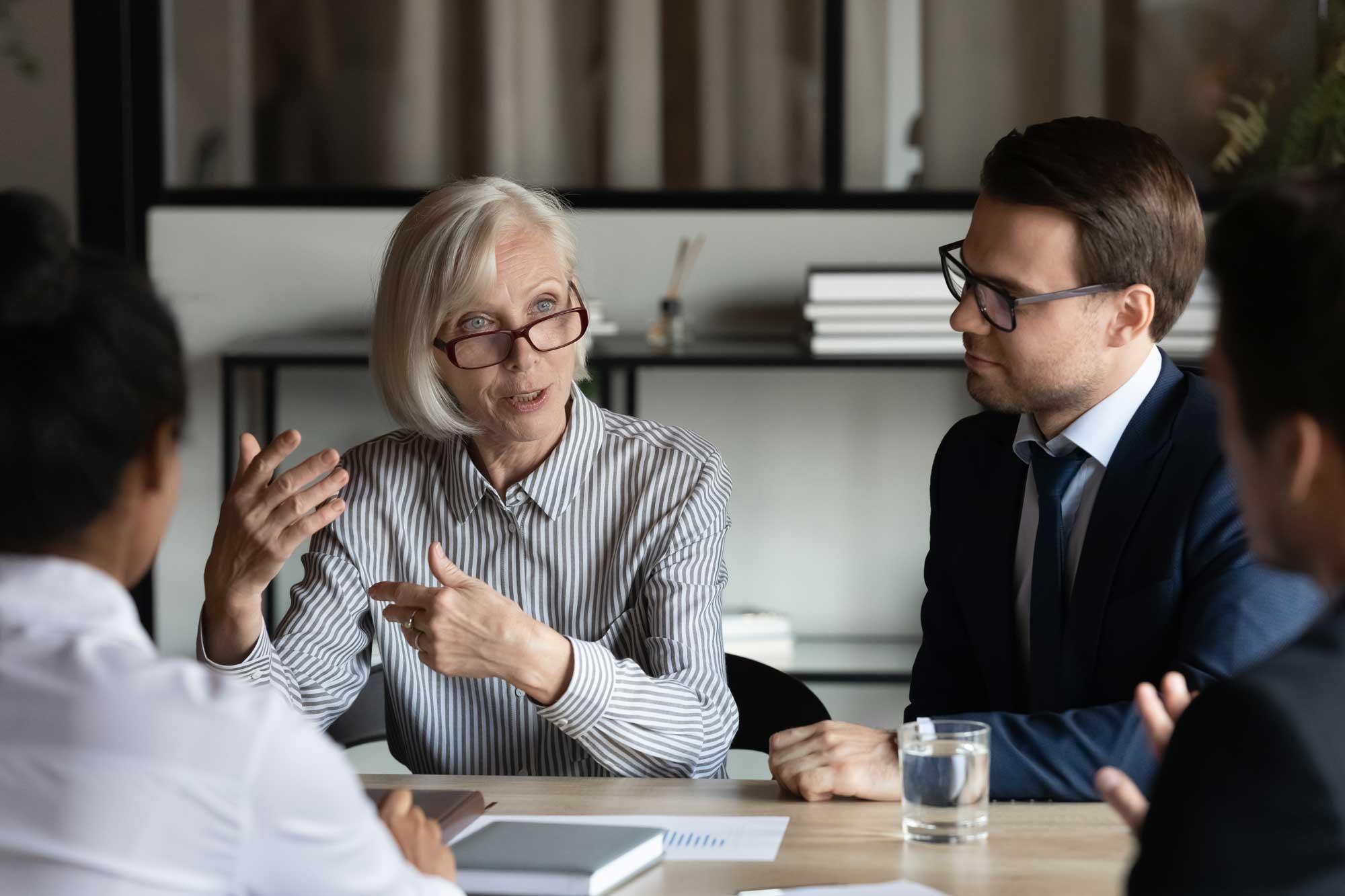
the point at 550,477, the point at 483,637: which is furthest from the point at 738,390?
the point at 483,637

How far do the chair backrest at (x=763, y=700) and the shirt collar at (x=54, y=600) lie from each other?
106cm

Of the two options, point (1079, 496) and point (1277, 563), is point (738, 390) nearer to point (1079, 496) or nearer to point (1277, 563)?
point (1079, 496)

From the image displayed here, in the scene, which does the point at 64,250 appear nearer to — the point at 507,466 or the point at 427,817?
the point at 427,817

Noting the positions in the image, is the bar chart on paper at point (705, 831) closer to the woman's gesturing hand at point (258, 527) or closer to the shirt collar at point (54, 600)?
the woman's gesturing hand at point (258, 527)

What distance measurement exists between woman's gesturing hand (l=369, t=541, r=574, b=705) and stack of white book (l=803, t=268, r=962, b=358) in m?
1.37

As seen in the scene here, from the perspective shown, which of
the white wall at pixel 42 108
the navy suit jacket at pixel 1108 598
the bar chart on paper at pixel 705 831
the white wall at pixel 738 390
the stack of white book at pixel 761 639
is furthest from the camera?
the white wall at pixel 42 108

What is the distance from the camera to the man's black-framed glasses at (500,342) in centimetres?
187

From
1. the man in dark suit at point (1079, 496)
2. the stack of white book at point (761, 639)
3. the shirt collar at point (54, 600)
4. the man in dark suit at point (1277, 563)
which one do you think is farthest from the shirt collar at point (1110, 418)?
the stack of white book at point (761, 639)

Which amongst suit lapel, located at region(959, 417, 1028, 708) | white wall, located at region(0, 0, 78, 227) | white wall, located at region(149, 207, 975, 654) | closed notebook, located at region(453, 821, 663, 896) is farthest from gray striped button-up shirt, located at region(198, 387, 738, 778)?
white wall, located at region(0, 0, 78, 227)

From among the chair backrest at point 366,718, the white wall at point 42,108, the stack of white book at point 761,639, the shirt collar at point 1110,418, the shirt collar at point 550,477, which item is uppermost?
the white wall at point 42,108

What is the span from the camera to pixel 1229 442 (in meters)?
0.85

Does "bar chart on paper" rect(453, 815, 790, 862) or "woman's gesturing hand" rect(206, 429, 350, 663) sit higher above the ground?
"woman's gesturing hand" rect(206, 429, 350, 663)

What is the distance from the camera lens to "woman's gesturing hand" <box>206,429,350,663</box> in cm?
166

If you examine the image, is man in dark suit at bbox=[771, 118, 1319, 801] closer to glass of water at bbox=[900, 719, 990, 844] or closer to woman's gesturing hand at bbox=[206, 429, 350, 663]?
glass of water at bbox=[900, 719, 990, 844]
